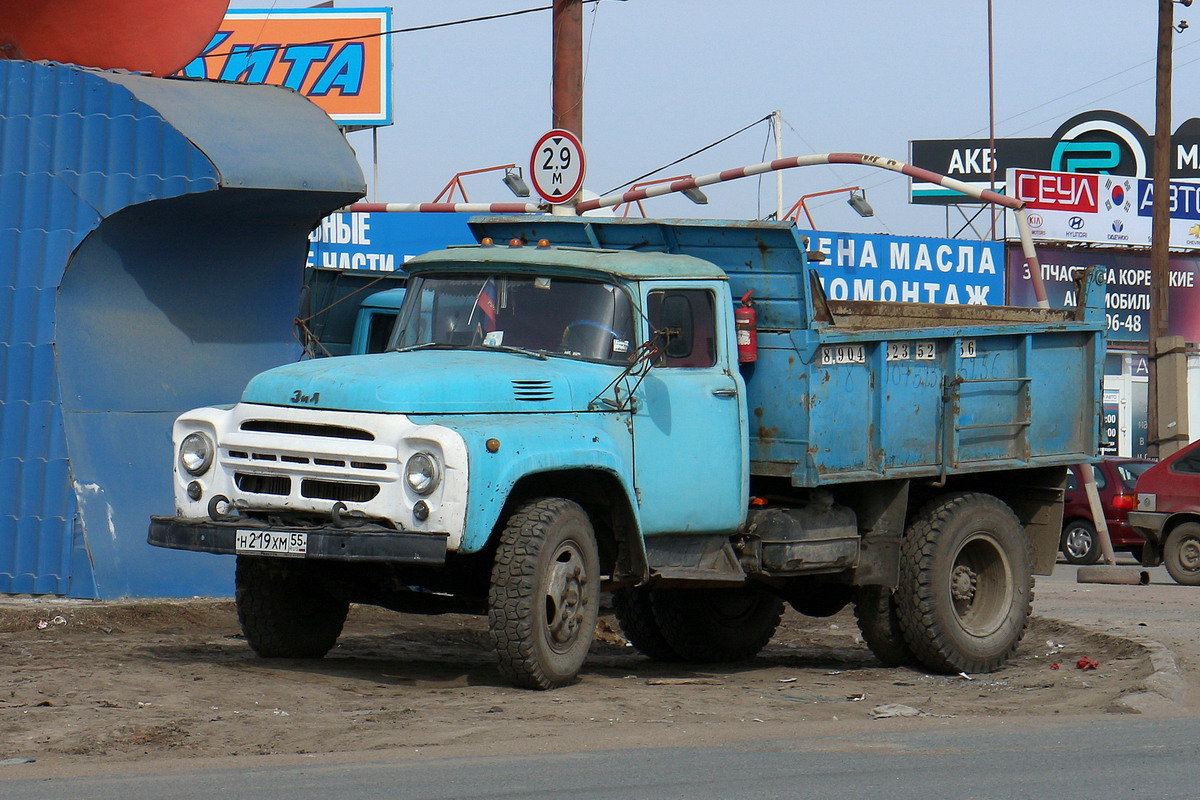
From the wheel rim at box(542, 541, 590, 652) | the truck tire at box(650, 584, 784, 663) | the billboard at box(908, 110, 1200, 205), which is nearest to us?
the wheel rim at box(542, 541, 590, 652)

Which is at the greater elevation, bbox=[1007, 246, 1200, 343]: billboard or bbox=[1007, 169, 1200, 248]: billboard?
bbox=[1007, 169, 1200, 248]: billboard

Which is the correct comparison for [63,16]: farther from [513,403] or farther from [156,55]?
[513,403]

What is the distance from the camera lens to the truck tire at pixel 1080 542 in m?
23.2

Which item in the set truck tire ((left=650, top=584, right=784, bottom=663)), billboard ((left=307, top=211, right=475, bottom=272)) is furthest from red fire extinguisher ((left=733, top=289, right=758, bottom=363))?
Result: billboard ((left=307, top=211, right=475, bottom=272))

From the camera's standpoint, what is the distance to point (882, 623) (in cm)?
1059

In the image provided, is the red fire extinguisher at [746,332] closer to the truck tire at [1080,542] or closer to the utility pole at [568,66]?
the utility pole at [568,66]

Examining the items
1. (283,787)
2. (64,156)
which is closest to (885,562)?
(283,787)

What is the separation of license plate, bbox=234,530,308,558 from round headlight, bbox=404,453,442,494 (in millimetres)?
604

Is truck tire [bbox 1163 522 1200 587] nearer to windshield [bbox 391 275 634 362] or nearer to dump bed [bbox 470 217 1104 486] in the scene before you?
dump bed [bbox 470 217 1104 486]

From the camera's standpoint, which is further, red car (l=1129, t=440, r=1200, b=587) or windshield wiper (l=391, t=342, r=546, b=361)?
red car (l=1129, t=440, r=1200, b=587)

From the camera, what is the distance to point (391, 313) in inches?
496

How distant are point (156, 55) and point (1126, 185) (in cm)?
3018

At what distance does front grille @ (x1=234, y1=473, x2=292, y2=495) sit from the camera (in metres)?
8.45

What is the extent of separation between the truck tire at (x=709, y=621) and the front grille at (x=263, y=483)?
3503 millimetres
